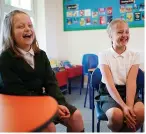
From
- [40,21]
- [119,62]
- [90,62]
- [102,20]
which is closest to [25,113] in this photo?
[119,62]

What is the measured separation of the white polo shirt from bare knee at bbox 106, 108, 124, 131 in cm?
24

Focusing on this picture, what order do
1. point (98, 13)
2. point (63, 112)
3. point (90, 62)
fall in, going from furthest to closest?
point (98, 13), point (90, 62), point (63, 112)

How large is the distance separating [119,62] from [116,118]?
0.41 m

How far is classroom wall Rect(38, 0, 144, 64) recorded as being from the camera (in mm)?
4285

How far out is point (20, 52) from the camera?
1.33m

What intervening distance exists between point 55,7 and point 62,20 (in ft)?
1.05

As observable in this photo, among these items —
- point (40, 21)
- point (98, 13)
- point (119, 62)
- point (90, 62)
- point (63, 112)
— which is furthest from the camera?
point (98, 13)

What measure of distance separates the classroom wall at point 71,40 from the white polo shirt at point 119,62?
2.79m

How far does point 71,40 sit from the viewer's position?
466cm

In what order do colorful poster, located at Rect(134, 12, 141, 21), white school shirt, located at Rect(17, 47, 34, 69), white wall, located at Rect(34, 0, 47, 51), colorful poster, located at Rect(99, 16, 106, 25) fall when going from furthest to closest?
colorful poster, located at Rect(99, 16, 106, 25) < colorful poster, located at Rect(134, 12, 141, 21) < white wall, located at Rect(34, 0, 47, 51) < white school shirt, located at Rect(17, 47, 34, 69)

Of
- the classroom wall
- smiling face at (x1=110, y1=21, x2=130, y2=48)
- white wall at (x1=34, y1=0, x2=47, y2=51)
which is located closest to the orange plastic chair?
smiling face at (x1=110, y1=21, x2=130, y2=48)

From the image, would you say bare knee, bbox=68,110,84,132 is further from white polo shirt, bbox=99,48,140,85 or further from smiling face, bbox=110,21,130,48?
smiling face, bbox=110,21,130,48

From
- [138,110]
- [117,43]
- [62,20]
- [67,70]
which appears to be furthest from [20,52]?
[62,20]

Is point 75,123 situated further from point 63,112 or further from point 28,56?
point 28,56
